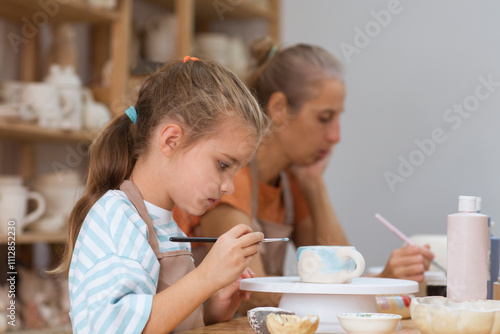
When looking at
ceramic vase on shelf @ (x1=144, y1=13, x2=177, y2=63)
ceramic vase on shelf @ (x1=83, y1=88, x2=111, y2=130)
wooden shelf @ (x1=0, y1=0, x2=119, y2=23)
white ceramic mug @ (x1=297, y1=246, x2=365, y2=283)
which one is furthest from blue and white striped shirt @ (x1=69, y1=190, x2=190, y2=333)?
ceramic vase on shelf @ (x1=144, y1=13, x2=177, y2=63)

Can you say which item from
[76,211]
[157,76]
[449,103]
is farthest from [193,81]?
[449,103]

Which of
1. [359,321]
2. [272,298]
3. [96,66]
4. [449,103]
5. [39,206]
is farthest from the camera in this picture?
[96,66]

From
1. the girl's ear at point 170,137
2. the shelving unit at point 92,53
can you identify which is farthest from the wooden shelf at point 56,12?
the girl's ear at point 170,137

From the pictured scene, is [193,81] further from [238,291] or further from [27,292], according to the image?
[27,292]

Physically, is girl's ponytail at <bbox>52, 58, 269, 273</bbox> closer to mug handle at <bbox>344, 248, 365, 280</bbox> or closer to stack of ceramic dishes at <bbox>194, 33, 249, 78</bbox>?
mug handle at <bbox>344, 248, 365, 280</bbox>

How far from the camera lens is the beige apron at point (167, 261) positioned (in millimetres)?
928

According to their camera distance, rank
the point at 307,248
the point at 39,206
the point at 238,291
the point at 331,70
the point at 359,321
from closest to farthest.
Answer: the point at 359,321, the point at 307,248, the point at 238,291, the point at 331,70, the point at 39,206

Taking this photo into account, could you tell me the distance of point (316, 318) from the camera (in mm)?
751

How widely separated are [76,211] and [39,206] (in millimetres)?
1058

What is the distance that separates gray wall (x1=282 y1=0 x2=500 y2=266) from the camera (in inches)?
83.7

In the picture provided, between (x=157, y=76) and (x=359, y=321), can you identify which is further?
(x=157, y=76)

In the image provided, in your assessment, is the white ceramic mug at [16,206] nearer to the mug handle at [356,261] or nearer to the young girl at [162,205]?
the young girl at [162,205]

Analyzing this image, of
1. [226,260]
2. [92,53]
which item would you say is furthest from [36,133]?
[226,260]

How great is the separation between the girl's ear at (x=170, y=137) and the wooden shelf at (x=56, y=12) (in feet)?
4.09
